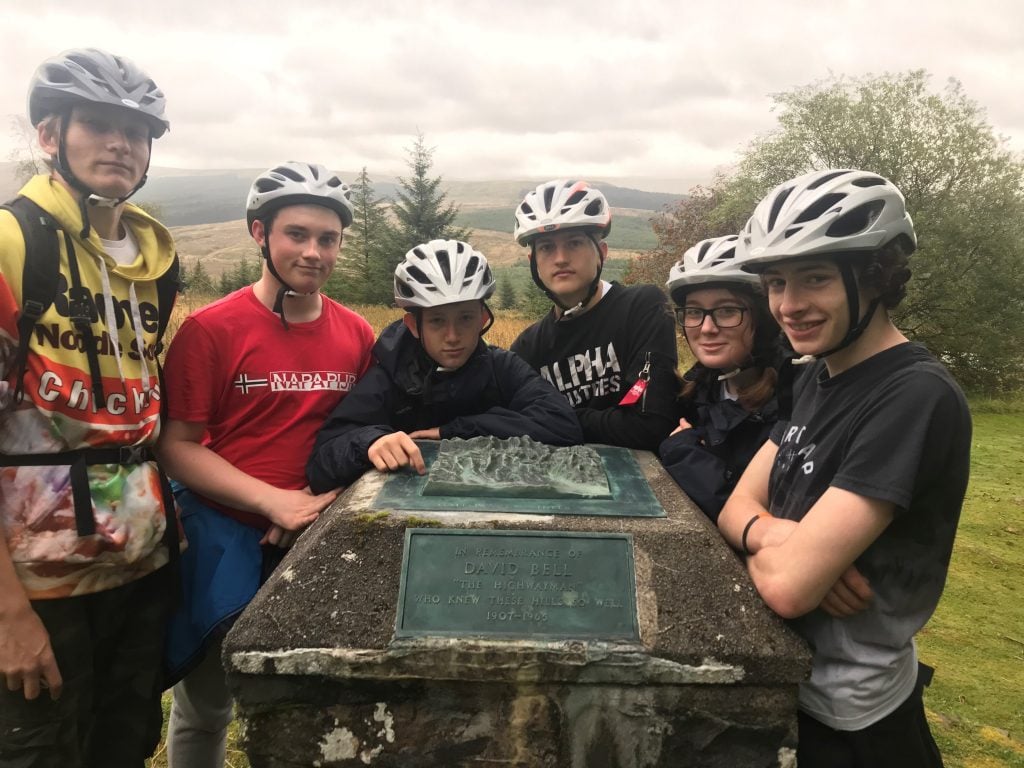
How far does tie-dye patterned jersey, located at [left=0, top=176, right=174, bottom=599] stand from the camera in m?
2.28

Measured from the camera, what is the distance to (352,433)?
120 inches

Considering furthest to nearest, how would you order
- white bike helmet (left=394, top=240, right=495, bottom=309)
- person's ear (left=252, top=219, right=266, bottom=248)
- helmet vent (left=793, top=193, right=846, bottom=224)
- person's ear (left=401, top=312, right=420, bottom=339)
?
person's ear (left=401, top=312, right=420, bottom=339) → white bike helmet (left=394, top=240, right=495, bottom=309) → person's ear (left=252, top=219, right=266, bottom=248) → helmet vent (left=793, top=193, right=846, bottom=224)

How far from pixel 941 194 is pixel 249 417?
76.9ft

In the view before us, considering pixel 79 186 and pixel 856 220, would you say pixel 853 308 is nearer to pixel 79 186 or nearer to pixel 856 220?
pixel 856 220

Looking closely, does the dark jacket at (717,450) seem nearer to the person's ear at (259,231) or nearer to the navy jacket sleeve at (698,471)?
the navy jacket sleeve at (698,471)

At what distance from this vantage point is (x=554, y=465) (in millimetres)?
3068

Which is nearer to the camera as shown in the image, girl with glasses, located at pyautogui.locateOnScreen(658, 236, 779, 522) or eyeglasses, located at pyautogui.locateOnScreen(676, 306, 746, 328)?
girl with glasses, located at pyautogui.locateOnScreen(658, 236, 779, 522)

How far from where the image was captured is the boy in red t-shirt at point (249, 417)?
9.53ft

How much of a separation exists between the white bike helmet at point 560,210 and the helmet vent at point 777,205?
5.06ft

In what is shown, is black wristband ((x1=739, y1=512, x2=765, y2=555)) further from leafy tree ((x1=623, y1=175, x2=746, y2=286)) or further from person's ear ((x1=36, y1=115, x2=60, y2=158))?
leafy tree ((x1=623, y1=175, x2=746, y2=286))

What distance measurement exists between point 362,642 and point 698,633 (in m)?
1.15

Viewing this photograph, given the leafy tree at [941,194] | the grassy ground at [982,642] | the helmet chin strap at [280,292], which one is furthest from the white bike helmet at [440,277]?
the leafy tree at [941,194]

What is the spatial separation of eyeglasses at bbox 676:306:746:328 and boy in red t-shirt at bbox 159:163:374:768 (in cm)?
174

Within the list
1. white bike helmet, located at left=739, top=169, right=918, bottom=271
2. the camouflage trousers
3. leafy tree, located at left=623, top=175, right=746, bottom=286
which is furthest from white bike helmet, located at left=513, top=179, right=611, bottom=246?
leafy tree, located at left=623, top=175, right=746, bottom=286
